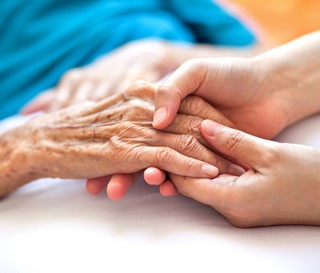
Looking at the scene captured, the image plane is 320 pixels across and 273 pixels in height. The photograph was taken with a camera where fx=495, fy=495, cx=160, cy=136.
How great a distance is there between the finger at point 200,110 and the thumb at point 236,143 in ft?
0.15

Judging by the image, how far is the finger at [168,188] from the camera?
0.89 meters

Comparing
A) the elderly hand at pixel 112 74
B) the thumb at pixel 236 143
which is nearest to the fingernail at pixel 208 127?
the thumb at pixel 236 143

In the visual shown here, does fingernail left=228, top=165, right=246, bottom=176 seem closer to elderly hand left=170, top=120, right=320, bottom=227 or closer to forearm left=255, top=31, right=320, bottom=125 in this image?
elderly hand left=170, top=120, right=320, bottom=227

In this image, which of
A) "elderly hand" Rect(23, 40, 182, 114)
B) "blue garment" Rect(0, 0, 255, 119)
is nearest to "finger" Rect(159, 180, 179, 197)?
"elderly hand" Rect(23, 40, 182, 114)

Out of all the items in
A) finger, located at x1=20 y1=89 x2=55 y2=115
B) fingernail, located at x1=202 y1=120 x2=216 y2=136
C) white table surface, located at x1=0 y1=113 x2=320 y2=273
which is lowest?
white table surface, located at x1=0 y1=113 x2=320 y2=273

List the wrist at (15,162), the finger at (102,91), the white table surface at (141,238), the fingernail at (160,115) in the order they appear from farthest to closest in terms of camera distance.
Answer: the finger at (102,91) → the wrist at (15,162) → the fingernail at (160,115) → the white table surface at (141,238)

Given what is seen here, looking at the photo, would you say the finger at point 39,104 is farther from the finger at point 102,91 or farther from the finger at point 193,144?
A: the finger at point 193,144

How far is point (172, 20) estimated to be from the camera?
5.83 ft

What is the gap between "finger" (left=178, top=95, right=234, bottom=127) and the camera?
938mm

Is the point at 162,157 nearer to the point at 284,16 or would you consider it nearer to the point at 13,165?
the point at 13,165

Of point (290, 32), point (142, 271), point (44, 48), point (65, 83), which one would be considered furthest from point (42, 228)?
point (290, 32)

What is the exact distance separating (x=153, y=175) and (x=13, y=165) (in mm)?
317

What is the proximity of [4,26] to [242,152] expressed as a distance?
3.43 feet

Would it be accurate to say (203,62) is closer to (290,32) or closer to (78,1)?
(78,1)
